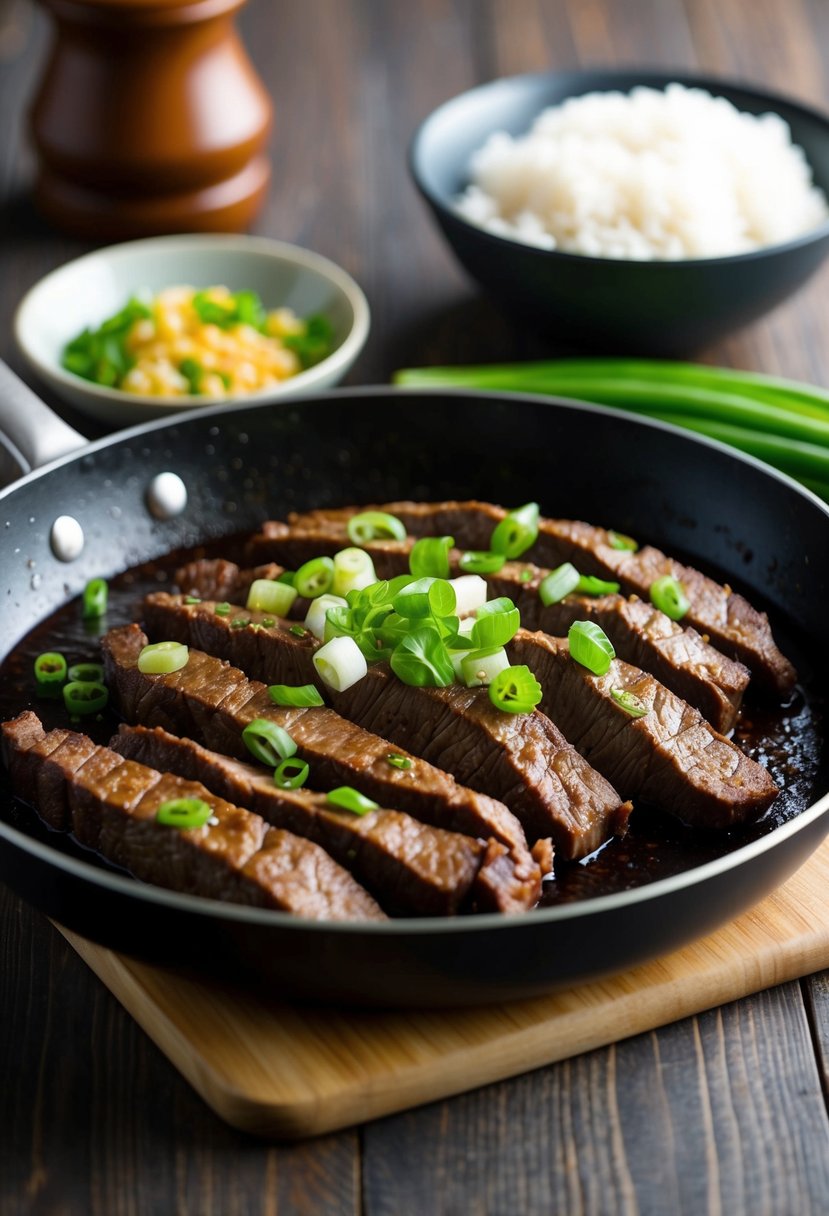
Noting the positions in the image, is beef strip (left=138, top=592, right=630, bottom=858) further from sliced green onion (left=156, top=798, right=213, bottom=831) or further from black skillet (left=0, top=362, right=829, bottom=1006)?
sliced green onion (left=156, top=798, right=213, bottom=831)

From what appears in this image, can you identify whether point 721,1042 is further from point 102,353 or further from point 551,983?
point 102,353

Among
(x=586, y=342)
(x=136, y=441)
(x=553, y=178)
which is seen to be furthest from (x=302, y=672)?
(x=553, y=178)

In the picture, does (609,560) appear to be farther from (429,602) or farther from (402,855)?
(402,855)

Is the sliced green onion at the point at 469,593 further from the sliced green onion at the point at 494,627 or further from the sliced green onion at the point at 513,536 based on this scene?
the sliced green onion at the point at 513,536

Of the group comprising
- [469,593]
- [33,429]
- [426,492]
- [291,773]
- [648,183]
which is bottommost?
[426,492]

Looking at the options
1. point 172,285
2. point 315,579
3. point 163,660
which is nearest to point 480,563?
point 315,579

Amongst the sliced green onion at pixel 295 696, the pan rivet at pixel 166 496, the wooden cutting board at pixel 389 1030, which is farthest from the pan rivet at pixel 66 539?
the wooden cutting board at pixel 389 1030
